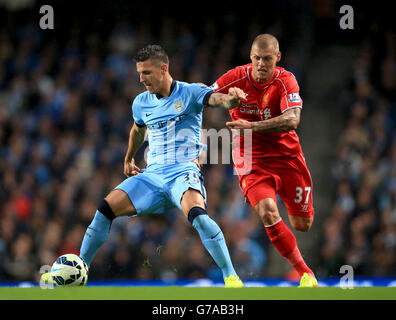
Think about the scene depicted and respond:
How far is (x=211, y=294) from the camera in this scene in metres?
4.18

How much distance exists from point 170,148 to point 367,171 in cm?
503

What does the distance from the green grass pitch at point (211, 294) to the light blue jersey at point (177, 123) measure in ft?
5.43

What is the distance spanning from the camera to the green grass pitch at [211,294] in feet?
13.2

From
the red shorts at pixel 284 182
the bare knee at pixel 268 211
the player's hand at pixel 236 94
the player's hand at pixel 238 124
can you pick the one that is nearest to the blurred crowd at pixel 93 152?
the red shorts at pixel 284 182

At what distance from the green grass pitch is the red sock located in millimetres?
1581

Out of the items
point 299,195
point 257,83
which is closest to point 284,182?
point 299,195

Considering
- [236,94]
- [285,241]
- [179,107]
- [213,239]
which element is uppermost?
[236,94]

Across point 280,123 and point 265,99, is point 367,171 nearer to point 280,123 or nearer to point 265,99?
point 265,99

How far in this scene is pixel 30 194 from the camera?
10.2 metres

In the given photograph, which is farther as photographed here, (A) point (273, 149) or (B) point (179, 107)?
(A) point (273, 149)

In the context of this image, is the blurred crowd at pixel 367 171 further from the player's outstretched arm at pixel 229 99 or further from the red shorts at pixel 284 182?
the player's outstretched arm at pixel 229 99

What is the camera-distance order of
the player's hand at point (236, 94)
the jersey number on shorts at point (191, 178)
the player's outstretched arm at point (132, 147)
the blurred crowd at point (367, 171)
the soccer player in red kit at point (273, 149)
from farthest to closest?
the blurred crowd at point (367, 171)
the player's outstretched arm at point (132, 147)
the soccer player in red kit at point (273, 149)
the jersey number on shorts at point (191, 178)
the player's hand at point (236, 94)

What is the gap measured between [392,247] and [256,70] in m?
4.61
